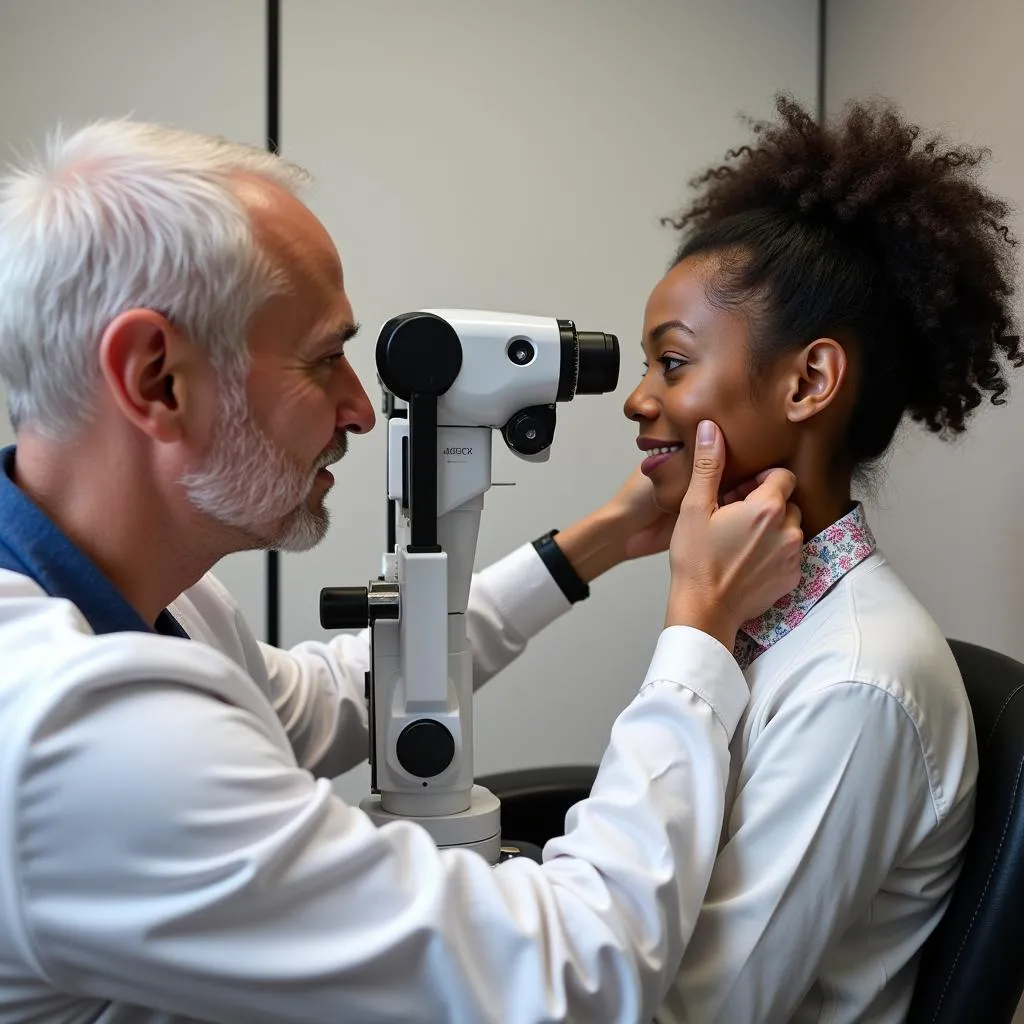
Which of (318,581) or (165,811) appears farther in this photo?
(318,581)

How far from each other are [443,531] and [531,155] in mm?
1187

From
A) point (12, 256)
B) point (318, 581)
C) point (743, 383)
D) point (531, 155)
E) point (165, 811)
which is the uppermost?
point (531, 155)

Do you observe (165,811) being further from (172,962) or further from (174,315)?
(174,315)

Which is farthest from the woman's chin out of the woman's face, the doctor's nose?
the doctor's nose

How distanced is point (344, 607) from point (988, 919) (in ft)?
2.22

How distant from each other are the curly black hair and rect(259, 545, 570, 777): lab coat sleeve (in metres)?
0.47

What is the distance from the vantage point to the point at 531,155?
1.97m

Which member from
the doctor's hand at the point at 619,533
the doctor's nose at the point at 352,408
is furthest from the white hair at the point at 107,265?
the doctor's hand at the point at 619,533

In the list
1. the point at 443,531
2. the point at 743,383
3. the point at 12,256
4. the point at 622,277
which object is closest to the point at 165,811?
the point at 443,531

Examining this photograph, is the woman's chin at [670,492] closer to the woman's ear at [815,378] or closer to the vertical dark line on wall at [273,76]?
the woman's ear at [815,378]

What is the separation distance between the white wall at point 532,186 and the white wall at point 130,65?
0.28 ft

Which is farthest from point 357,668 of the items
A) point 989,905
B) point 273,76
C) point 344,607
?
point 273,76

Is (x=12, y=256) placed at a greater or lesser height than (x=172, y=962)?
greater

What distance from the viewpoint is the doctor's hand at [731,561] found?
3.31 feet
